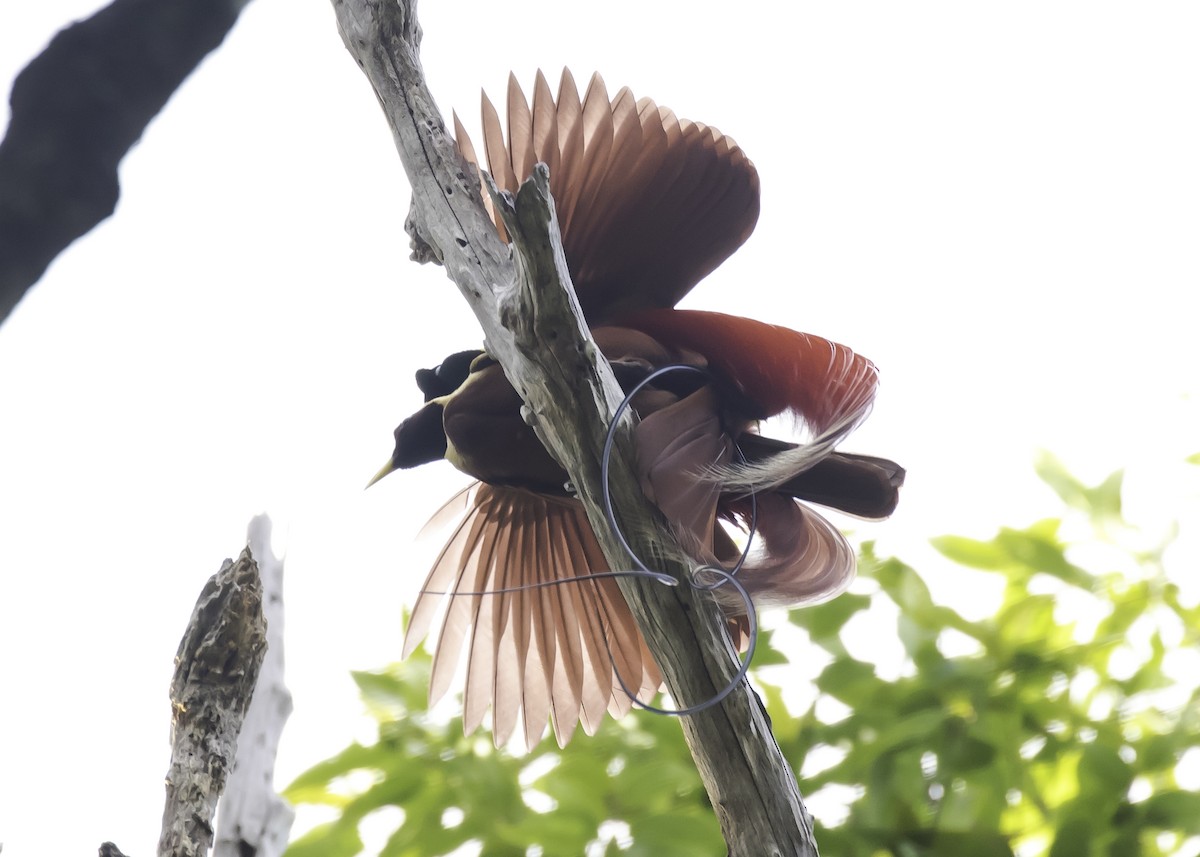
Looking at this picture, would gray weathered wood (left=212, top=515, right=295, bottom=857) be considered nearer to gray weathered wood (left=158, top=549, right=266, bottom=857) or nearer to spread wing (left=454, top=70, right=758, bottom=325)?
gray weathered wood (left=158, top=549, right=266, bottom=857)

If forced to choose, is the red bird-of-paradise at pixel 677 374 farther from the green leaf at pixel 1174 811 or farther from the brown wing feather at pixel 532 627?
the green leaf at pixel 1174 811

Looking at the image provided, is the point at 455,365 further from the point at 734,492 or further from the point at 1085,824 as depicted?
the point at 1085,824

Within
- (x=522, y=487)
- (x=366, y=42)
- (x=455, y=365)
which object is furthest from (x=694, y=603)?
(x=366, y=42)

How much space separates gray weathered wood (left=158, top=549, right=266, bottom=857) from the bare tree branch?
495mm

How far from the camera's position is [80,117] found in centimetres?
57

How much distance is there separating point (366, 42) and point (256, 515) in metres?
0.53

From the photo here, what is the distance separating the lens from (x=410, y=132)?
1093mm

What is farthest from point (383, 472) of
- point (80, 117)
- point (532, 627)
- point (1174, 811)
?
point (1174, 811)

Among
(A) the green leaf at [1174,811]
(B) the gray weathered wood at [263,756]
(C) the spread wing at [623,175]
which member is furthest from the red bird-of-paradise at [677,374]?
(A) the green leaf at [1174,811]

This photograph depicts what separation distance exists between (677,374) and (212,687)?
53 centimetres

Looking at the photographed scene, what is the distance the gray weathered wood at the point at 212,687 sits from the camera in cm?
94

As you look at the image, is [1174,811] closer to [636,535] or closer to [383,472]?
[636,535]

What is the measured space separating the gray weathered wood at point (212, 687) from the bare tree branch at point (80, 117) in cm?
50

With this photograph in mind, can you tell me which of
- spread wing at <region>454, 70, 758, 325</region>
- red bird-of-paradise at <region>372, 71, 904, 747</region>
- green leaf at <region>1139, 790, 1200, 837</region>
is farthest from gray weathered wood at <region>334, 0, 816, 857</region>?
green leaf at <region>1139, 790, 1200, 837</region>
